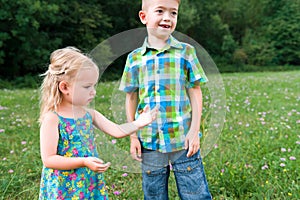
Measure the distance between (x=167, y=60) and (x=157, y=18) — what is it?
213 millimetres

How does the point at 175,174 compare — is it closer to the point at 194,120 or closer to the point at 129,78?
the point at 194,120

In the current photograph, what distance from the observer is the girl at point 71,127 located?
4.81 feet

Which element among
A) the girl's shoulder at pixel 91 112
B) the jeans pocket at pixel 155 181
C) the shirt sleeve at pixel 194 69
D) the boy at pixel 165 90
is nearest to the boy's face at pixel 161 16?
the boy at pixel 165 90

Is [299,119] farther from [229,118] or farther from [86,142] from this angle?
[86,142]

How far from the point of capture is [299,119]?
4742 mm

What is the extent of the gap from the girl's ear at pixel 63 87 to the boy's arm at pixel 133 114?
36 cm

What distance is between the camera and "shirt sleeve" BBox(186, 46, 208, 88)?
68.2 inches

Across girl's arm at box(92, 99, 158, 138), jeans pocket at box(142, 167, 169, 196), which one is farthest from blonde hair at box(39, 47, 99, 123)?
jeans pocket at box(142, 167, 169, 196)

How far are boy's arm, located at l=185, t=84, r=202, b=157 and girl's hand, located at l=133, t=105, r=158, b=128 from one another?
211 mm

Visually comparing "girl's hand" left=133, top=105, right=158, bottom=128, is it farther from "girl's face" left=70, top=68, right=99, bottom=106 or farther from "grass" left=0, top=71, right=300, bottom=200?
"girl's face" left=70, top=68, right=99, bottom=106

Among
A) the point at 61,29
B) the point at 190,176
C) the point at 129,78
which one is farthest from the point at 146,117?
the point at 61,29

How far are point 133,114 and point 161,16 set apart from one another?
0.51m

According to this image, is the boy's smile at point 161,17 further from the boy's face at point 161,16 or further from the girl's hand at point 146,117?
the girl's hand at point 146,117

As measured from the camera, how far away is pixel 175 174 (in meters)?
1.92
